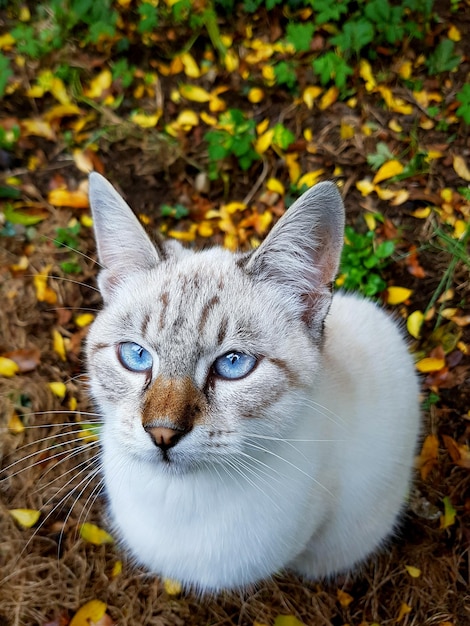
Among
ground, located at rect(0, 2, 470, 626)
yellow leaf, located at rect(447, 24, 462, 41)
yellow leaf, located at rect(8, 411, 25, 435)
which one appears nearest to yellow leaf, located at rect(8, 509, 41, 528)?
ground, located at rect(0, 2, 470, 626)

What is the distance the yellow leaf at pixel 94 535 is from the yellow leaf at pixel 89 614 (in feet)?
0.78

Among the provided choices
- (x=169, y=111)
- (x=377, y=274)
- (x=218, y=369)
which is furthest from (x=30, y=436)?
(x=169, y=111)

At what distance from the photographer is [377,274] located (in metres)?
2.98

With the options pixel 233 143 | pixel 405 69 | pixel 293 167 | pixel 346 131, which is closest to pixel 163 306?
pixel 233 143

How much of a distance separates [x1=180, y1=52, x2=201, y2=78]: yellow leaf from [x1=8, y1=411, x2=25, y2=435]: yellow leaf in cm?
236

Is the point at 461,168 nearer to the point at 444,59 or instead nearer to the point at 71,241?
the point at 444,59

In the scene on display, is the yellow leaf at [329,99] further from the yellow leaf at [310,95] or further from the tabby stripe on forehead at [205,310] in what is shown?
the tabby stripe on forehead at [205,310]

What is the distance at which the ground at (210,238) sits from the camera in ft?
7.84

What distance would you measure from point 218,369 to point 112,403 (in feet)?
1.08

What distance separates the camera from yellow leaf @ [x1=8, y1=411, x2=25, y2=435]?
8.57 feet

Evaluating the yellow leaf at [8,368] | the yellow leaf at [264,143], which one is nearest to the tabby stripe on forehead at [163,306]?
the yellow leaf at [8,368]

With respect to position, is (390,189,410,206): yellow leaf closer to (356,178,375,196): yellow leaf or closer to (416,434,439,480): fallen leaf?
(356,178,375,196): yellow leaf

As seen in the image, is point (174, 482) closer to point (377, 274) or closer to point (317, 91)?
point (377, 274)

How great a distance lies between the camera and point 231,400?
4.87 ft
